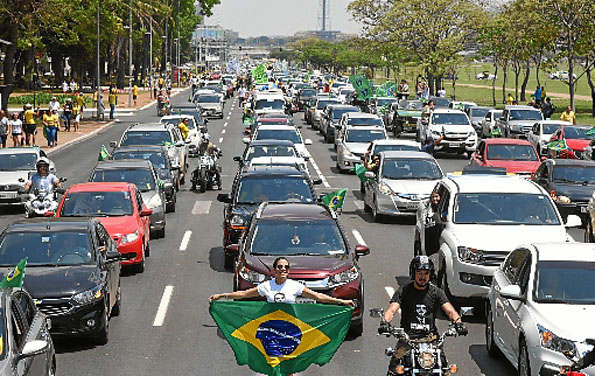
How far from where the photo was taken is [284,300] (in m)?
10.5

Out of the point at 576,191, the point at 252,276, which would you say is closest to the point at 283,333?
the point at 252,276

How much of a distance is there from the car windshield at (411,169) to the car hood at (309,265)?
12.3 meters

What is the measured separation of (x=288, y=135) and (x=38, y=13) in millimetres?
25109

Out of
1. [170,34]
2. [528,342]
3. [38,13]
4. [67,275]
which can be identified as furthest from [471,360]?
[170,34]

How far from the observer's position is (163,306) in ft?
53.5

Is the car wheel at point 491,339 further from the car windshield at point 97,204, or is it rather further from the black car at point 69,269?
the car windshield at point 97,204

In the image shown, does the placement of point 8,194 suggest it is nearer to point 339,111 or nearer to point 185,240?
point 185,240

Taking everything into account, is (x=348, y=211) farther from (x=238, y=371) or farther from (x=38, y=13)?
(x=38, y=13)

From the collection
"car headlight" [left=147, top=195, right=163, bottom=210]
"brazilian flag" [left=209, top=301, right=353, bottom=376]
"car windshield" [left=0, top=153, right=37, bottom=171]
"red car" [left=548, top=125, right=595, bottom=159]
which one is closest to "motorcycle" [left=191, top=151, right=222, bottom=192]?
"car windshield" [left=0, top=153, right=37, bottom=171]

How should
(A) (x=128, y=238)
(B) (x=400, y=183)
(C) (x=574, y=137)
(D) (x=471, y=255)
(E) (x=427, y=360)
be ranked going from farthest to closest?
1. (C) (x=574, y=137)
2. (B) (x=400, y=183)
3. (A) (x=128, y=238)
4. (D) (x=471, y=255)
5. (E) (x=427, y=360)

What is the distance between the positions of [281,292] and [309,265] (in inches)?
137

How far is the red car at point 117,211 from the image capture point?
62.1 ft

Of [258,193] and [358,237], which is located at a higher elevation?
[258,193]

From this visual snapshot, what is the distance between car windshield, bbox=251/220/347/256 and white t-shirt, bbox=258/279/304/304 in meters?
3.88
